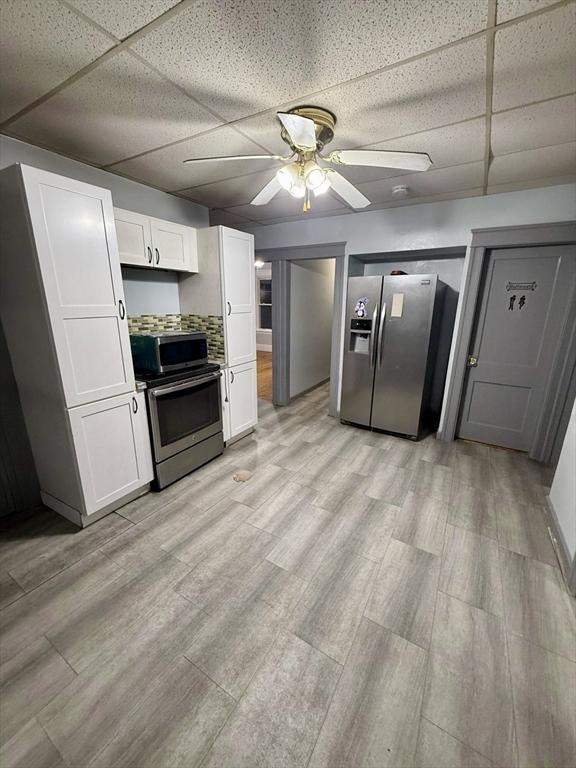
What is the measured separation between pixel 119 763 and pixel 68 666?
1.50ft

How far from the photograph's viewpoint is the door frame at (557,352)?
2.55m

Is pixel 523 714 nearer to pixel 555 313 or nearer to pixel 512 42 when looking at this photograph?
pixel 512 42

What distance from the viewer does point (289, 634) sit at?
4.54 ft

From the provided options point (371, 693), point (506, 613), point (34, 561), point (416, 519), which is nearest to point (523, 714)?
point (506, 613)

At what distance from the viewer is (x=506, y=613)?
148 cm

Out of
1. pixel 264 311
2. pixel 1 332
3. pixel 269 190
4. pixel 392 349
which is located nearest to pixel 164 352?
pixel 1 332

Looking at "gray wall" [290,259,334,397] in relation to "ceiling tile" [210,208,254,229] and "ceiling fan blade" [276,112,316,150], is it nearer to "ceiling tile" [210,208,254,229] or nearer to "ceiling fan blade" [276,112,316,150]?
"ceiling tile" [210,208,254,229]

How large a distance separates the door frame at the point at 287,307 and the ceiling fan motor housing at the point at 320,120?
182 cm

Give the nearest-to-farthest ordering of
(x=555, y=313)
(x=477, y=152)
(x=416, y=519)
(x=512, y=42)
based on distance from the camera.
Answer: (x=512, y=42) → (x=477, y=152) → (x=416, y=519) → (x=555, y=313)

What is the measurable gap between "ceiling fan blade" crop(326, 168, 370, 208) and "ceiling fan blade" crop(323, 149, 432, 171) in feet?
0.37

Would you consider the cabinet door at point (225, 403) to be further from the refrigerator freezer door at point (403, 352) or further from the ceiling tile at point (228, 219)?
the ceiling tile at point (228, 219)

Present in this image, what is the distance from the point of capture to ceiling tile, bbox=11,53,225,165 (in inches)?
52.7

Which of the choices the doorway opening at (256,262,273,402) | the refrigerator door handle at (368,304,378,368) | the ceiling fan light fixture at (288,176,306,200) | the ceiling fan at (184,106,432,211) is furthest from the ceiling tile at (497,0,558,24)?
the doorway opening at (256,262,273,402)

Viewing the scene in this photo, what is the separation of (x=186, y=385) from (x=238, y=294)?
1086mm
